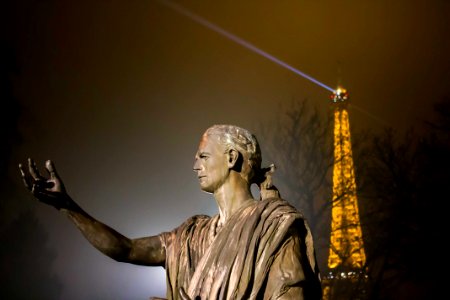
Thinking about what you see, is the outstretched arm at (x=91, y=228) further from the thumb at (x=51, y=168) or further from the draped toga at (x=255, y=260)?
the draped toga at (x=255, y=260)

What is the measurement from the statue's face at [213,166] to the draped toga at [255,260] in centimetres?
31

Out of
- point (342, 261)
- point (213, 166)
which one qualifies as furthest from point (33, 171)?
point (342, 261)

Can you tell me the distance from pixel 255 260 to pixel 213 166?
0.92 m

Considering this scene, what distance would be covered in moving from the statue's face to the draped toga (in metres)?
0.31

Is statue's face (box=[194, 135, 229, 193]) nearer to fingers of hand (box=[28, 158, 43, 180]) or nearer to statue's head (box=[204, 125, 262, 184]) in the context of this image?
statue's head (box=[204, 125, 262, 184])

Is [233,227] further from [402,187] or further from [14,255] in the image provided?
[14,255]

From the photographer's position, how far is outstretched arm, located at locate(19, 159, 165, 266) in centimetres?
375

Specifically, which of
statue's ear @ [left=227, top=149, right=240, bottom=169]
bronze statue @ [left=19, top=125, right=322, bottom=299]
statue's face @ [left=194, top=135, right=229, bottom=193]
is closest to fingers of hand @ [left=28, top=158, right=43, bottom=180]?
bronze statue @ [left=19, top=125, right=322, bottom=299]

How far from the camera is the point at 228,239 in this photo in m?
3.69

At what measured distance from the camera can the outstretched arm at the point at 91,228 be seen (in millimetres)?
3752

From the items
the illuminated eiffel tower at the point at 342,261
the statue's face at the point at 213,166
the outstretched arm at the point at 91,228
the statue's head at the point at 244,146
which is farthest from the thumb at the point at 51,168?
the illuminated eiffel tower at the point at 342,261

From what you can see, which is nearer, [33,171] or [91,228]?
[33,171]

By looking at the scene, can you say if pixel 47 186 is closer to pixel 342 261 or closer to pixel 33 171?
pixel 33 171

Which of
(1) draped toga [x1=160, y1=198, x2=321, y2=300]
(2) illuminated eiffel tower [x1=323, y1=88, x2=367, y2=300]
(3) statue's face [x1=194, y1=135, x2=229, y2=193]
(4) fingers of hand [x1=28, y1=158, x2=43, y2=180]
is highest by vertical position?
(2) illuminated eiffel tower [x1=323, y1=88, x2=367, y2=300]
